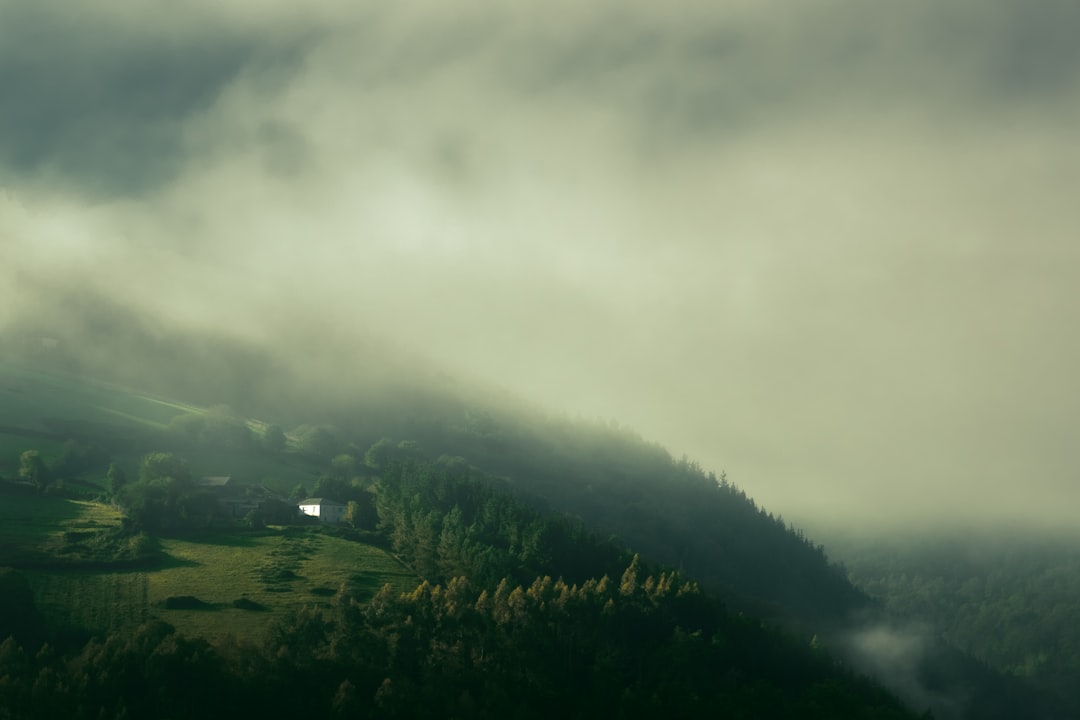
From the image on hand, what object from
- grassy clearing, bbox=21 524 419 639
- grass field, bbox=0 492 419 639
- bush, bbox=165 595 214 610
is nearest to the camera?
grassy clearing, bbox=21 524 419 639


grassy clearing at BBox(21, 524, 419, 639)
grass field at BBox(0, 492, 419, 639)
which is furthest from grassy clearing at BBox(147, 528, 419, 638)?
grass field at BBox(0, 492, 419, 639)

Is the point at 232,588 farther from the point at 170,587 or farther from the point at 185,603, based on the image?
the point at 185,603

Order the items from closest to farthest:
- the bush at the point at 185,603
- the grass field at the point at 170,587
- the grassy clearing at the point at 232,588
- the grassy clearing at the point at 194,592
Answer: the grassy clearing at the point at 194,592 < the grass field at the point at 170,587 < the grassy clearing at the point at 232,588 < the bush at the point at 185,603

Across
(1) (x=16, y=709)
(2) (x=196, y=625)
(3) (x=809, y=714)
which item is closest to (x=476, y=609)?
(2) (x=196, y=625)

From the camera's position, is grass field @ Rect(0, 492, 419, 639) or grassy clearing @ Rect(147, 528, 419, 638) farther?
grassy clearing @ Rect(147, 528, 419, 638)

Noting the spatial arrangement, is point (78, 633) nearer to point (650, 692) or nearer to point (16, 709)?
point (16, 709)

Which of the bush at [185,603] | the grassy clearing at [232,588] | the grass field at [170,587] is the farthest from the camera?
the bush at [185,603]

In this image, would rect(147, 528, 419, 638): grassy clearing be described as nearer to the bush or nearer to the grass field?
the grass field

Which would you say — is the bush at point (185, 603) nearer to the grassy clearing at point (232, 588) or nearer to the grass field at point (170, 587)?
the grass field at point (170, 587)

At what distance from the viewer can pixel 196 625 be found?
6403 inches

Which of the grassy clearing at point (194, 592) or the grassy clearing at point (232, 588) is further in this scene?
the grassy clearing at point (232, 588)

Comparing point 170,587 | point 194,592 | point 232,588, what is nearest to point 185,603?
point 194,592

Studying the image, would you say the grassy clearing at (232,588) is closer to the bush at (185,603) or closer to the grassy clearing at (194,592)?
the grassy clearing at (194,592)

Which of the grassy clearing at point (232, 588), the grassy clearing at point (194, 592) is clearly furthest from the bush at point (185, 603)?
the grassy clearing at point (232, 588)
